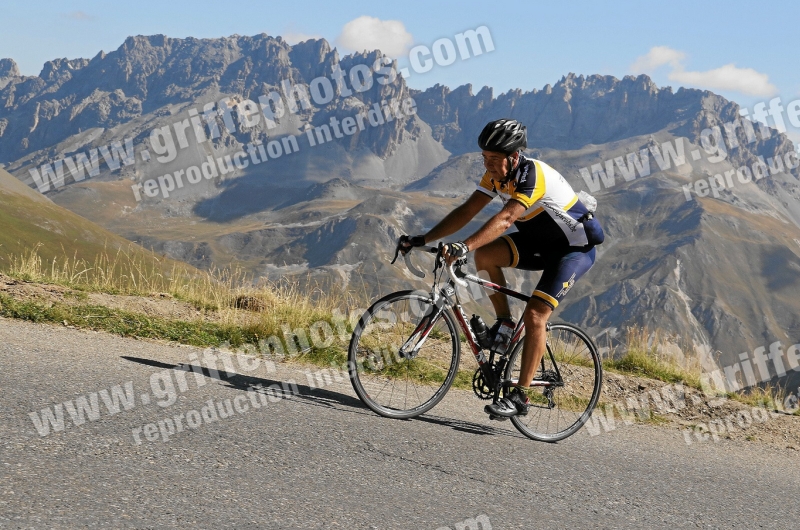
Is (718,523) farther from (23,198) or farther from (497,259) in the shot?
(23,198)

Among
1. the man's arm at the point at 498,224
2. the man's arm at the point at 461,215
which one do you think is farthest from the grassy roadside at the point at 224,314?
the man's arm at the point at 498,224

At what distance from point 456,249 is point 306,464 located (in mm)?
2068

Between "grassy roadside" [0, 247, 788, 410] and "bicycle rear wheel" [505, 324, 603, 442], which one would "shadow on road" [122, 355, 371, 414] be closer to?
"grassy roadside" [0, 247, 788, 410]

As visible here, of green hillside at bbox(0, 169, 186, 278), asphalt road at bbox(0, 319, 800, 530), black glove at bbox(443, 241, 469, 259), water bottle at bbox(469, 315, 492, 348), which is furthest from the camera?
green hillside at bbox(0, 169, 186, 278)

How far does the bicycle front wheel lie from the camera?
19.7 feet

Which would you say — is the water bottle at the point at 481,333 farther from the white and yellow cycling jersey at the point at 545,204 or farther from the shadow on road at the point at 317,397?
the white and yellow cycling jersey at the point at 545,204

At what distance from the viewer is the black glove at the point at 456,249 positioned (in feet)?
18.3

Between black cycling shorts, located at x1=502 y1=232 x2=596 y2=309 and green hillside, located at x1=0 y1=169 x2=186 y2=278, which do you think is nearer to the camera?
black cycling shorts, located at x1=502 y1=232 x2=596 y2=309

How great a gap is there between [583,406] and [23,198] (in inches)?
8062

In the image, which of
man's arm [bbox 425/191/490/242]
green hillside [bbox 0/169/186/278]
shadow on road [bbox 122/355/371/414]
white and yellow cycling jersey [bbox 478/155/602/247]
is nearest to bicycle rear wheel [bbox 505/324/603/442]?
white and yellow cycling jersey [bbox 478/155/602/247]

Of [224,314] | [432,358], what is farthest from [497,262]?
[224,314]

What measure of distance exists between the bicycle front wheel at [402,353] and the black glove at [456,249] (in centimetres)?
53

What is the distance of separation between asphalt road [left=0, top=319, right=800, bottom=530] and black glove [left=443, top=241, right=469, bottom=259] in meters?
1.43

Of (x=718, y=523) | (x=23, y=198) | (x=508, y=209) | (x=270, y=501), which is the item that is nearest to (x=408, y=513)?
(x=270, y=501)
